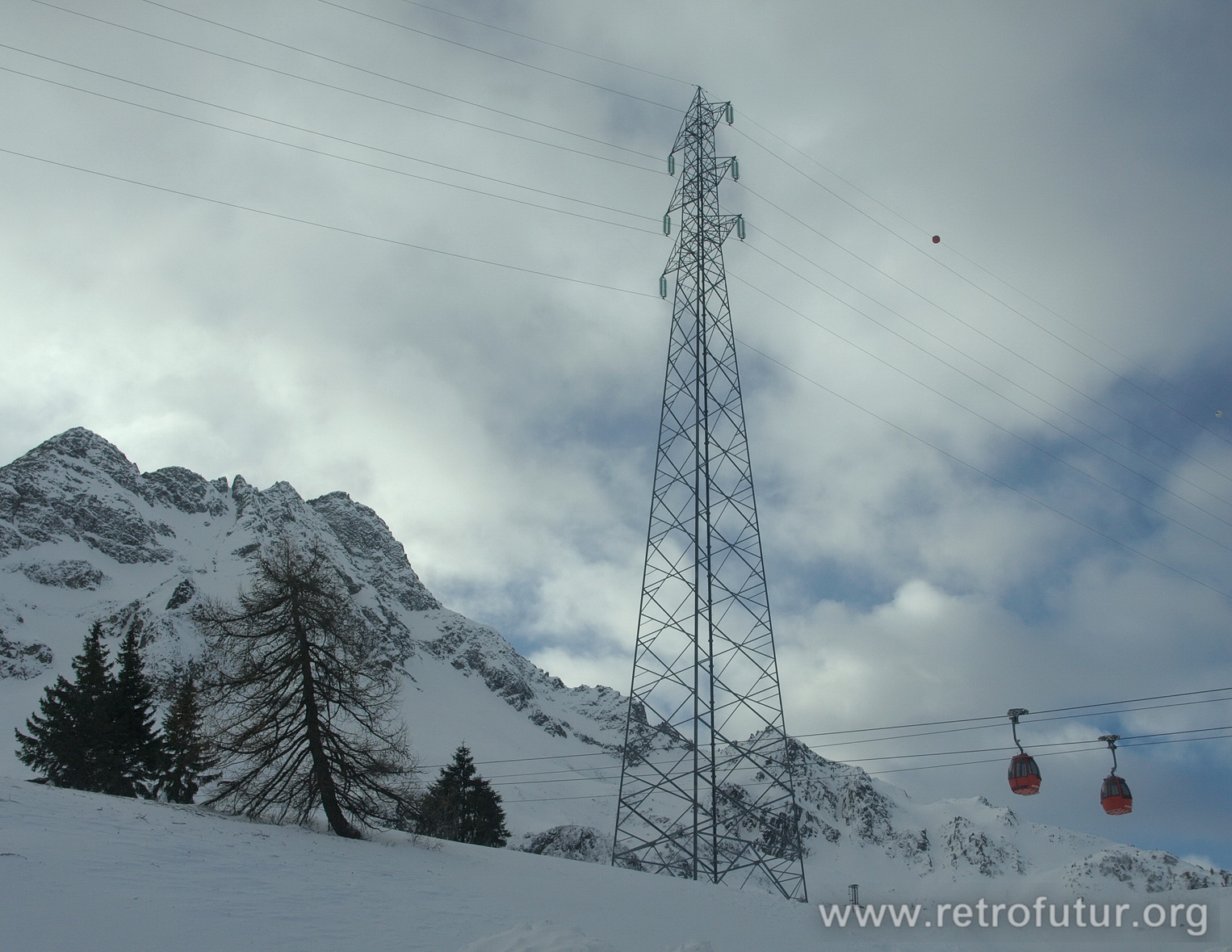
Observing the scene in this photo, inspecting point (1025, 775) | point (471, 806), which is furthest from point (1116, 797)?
point (471, 806)

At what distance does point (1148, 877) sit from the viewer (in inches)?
6127

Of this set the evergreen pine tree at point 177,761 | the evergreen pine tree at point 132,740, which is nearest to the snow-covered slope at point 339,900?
the evergreen pine tree at point 177,761

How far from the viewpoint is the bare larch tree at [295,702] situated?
2330cm

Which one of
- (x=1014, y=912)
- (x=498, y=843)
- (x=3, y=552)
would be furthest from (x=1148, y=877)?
(x=3, y=552)

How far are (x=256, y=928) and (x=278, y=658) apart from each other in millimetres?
12107

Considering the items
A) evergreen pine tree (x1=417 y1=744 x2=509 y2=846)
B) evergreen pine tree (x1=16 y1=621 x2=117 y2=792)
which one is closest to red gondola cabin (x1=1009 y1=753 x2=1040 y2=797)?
evergreen pine tree (x1=417 y1=744 x2=509 y2=846)

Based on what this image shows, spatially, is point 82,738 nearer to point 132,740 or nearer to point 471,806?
point 132,740

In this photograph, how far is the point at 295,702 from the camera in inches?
987

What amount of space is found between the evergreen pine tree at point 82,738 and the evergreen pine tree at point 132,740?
275 mm

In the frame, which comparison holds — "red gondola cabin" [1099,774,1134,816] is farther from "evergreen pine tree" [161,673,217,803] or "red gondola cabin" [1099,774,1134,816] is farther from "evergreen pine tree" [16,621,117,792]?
"evergreen pine tree" [16,621,117,792]

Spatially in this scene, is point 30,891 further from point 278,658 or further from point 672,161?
point 672,161

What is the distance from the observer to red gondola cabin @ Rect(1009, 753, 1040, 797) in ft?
72.4

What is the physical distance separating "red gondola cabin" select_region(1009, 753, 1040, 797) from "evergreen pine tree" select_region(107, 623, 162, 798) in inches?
1337

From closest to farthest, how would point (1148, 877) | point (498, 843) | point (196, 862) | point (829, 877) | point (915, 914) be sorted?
point (196, 862) < point (915, 914) < point (498, 843) < point (1148, 877) < point (829, 877)
